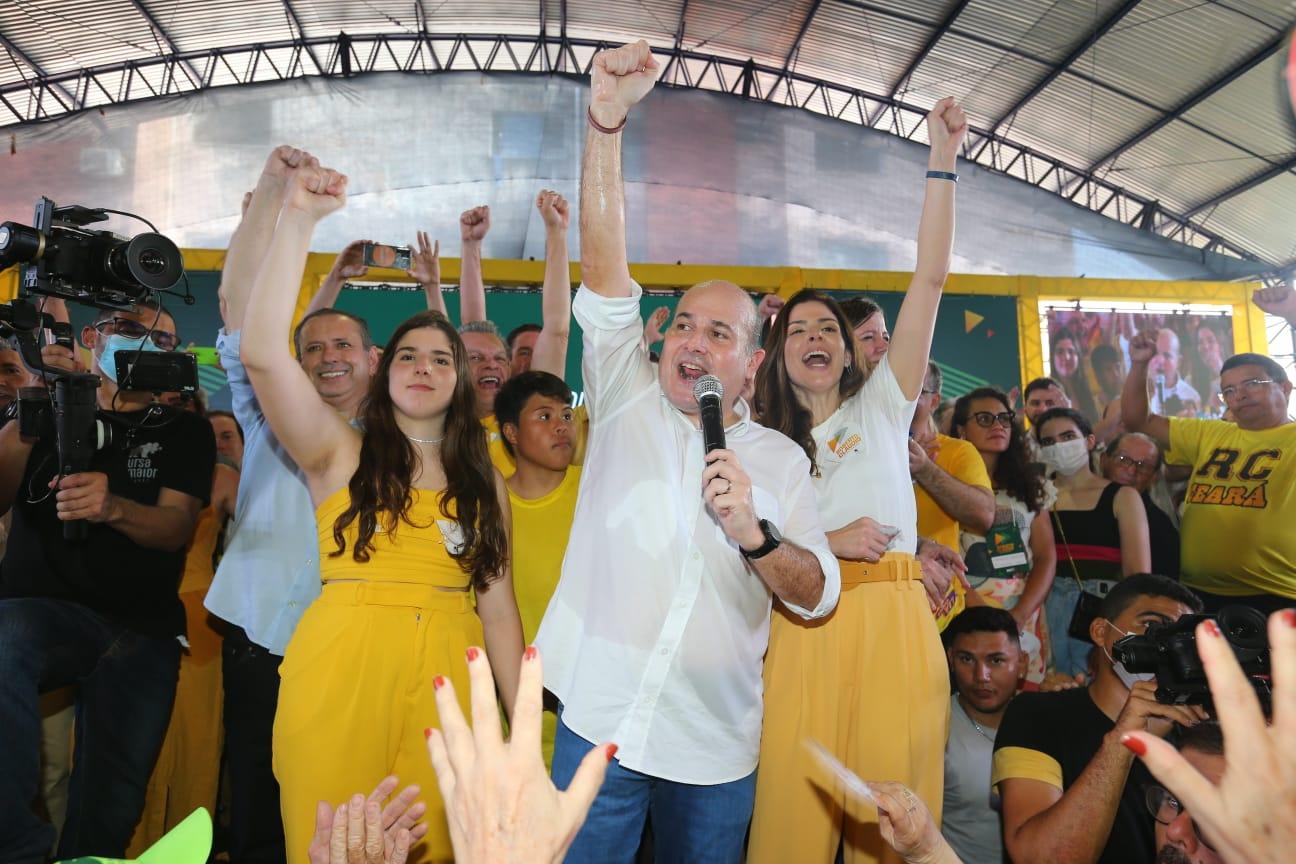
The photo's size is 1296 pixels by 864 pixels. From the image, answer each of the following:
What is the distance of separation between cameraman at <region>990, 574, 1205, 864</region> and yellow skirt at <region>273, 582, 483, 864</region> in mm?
1419

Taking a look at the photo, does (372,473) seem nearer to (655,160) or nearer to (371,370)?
(371,370)

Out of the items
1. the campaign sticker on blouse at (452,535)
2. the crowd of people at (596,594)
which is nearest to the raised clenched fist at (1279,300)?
the crowd of people at (596,594)

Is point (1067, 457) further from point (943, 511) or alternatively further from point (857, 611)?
point (857, 611)

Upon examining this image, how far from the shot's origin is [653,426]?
7.61 feet

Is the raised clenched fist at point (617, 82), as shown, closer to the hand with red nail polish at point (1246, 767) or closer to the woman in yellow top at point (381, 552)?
the woman in yellow top at point (381, 552)

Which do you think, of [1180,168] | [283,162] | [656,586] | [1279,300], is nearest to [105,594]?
[283,162]

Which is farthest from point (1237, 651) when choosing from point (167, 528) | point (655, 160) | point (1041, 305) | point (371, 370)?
point (655, 160)

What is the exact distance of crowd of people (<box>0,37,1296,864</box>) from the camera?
2135 mm

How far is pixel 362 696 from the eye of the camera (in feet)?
7.48

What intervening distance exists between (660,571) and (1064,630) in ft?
9.86

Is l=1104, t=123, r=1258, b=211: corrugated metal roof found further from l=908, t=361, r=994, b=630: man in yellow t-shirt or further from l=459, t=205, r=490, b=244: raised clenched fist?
l=459, t=205, r=490, b=244: raised clenched fist

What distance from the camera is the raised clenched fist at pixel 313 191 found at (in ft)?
7.48

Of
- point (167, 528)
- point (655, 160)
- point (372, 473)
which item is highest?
point (655, 160)

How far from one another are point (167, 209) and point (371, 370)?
10.0m
